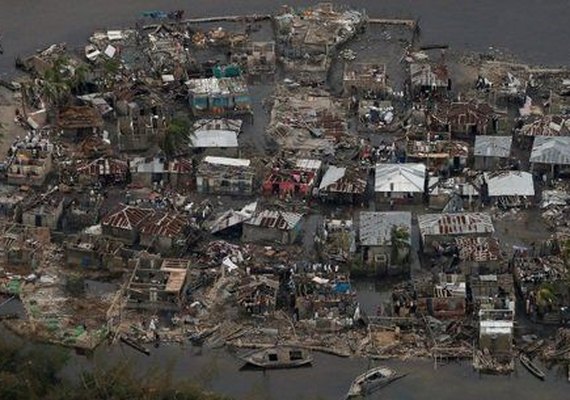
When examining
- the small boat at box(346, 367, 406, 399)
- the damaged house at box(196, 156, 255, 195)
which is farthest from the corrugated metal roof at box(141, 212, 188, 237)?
the small boat at box(346, 367, 406, 399)

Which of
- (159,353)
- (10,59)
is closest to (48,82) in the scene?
(10,59)

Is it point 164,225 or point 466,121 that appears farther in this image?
point 466,121

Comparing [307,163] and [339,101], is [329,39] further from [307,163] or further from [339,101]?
[307,163]

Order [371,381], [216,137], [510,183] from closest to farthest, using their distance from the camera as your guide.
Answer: [371,381], [510,183], [216,137]

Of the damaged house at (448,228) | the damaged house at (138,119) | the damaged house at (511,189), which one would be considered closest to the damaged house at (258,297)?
the damaged house at (448,228)

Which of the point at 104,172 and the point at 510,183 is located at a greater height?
the point at 104,172

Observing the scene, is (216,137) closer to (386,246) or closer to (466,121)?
(466,121)

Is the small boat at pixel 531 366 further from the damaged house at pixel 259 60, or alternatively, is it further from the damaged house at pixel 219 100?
the damaged house at pixel 259 60

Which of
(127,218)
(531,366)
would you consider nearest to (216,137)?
(127,218)
